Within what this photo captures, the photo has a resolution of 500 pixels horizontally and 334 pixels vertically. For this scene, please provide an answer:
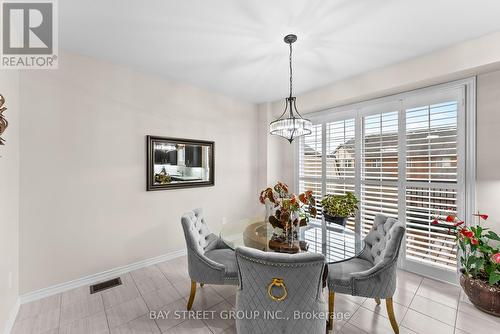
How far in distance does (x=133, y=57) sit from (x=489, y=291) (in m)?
4.44

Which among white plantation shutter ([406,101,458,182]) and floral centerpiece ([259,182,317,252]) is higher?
white plantation shutter ([406,101,458,182])

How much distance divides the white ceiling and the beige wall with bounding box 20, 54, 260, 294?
0.41m

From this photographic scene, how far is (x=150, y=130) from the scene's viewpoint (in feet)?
9.96

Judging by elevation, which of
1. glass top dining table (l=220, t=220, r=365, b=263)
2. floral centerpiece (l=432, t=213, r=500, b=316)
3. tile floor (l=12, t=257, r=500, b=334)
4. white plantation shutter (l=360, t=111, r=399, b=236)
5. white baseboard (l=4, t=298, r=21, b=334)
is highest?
white plantation shutter (l=360, t=111, r=399, b=236)

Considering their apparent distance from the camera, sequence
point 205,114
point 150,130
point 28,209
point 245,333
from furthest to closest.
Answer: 1. point 205,114
2. point 150,130
3. point 28,209
4. point 245,333

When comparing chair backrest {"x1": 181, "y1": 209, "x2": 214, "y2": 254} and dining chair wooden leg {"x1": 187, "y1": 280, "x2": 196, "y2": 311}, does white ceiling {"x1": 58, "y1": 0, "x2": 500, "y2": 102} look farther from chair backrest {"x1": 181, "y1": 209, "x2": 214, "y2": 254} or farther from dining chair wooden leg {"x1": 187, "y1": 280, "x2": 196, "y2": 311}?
dining chair wooden leg {"x1": 187, "y1": 280, "x2": 196, "y2": 311}

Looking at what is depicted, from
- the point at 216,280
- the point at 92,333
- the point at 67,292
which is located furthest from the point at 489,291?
the point at 67,292

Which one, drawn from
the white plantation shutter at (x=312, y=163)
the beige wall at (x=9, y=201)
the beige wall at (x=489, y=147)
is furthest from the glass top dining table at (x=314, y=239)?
the beige wall at (x=9, y=201)

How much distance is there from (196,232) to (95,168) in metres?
1.50

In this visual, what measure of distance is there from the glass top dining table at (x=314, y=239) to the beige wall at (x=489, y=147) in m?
1.44

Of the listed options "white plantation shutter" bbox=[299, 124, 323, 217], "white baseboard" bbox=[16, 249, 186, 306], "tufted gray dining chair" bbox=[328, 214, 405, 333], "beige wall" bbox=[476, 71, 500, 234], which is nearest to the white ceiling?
"beige wall" bbox=[476, 71, 500, 234]

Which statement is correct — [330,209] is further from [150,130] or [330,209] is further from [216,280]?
[150,130]

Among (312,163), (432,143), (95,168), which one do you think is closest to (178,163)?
(95,168)

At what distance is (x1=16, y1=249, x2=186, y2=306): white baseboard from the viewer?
89.2 inches
